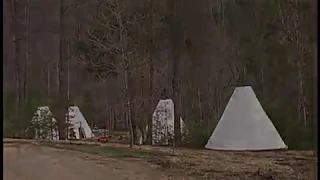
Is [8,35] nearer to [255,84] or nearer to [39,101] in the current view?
[39,101]

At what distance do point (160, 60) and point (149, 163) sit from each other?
1.20ft

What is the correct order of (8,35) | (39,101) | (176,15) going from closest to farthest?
(8,35) < (39,101) < (176,15)

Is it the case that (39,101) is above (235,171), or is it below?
above

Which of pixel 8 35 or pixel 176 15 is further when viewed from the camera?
pixel 176 15

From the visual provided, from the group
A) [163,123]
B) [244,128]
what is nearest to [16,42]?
[163,123]

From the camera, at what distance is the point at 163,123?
1612 mm

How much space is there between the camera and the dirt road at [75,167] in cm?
129

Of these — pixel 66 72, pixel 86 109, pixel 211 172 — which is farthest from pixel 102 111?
pixel 211 172

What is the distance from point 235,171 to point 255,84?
325 millimetres

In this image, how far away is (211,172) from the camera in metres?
1.48

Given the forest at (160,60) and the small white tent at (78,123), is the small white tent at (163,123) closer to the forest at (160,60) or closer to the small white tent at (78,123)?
the forest at (160,60)

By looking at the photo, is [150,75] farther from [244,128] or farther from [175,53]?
[244,128]

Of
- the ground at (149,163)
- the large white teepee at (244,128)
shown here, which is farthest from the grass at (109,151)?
the large white teepee at (244,128)

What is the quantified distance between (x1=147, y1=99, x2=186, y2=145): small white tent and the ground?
1.7 inches
